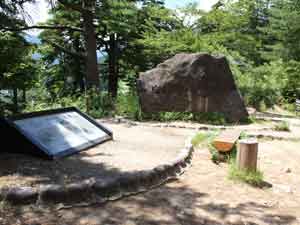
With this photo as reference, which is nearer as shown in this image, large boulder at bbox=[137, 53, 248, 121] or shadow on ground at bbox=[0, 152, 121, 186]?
shadow on ground at bbox=[0, 152, 121, 186]

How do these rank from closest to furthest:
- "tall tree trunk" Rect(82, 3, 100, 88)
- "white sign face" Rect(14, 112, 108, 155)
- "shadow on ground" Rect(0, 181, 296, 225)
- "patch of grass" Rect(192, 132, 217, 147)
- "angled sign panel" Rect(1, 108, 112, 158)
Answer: "shadow on ground" Rect(0, 181, 296, 225), "angled sign panel" Rect(1, 108, 112, 158), "white sign face" Rect(14, 112, 108, 155), "patch of grass" Rect(192, 132, 217, 147), "tall tree trunk" Rect(82, 3, 100, 88)

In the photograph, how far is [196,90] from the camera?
332 inches

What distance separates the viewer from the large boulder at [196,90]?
845 cm

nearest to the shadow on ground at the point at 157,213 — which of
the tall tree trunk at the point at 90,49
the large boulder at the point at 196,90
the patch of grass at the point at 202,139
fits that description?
the patch of grass at the point at 202,139

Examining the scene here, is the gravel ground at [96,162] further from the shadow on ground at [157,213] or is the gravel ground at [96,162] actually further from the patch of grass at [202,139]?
the shadow on ground at [157,213]

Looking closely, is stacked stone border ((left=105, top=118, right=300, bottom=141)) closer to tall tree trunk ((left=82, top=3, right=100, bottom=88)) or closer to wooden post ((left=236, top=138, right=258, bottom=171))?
wooden post ((left=236, top=138, right=258, bottom=171))

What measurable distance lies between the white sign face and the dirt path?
158 cm

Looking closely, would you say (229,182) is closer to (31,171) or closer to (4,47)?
(31,171)

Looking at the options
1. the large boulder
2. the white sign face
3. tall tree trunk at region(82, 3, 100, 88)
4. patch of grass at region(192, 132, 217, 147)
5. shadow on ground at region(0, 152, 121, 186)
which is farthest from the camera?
tall tree trunk at region(82, 3, 100, 88)

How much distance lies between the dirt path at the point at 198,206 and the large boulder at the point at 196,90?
3949mm

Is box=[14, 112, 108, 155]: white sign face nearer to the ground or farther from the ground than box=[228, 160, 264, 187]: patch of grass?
farther from the ground

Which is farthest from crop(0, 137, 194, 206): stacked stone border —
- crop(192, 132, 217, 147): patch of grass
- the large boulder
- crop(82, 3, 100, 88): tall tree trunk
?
crop(82, 3, 100, 88): tall tree trunk

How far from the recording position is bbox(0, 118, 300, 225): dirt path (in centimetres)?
276

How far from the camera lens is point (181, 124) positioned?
775 cm
